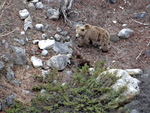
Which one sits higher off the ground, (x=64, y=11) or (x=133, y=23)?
(x=64, y=11)

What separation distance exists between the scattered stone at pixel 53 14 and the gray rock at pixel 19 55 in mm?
2457

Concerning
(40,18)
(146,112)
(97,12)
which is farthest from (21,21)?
(146,112)

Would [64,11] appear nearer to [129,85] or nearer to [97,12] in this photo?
[97,12]

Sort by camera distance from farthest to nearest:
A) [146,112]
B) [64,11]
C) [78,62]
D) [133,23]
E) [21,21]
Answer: [133,23] < [64,11] < [21,21] < [78,62] < [146,112]

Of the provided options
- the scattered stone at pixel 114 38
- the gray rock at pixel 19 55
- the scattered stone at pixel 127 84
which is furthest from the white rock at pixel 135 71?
the gray rock at pixel 19 55

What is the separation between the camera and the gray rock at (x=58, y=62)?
364 inches

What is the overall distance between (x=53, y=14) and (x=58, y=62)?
108 inches

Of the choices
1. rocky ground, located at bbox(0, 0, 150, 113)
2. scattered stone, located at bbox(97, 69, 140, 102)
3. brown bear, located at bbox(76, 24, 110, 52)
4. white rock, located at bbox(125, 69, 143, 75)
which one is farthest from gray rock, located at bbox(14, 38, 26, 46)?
white rock, located at bbox(125, 69, 143, 75)


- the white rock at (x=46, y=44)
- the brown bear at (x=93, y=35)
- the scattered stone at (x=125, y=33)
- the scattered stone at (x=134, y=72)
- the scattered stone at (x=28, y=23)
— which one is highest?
the scattered stone at (x=28, y=23)

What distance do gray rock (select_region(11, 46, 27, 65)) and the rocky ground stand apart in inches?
1.2

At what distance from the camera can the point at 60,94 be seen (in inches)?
318

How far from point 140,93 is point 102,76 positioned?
3.68 feet

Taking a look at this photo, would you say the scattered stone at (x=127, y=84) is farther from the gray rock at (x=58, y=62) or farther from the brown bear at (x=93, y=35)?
the brown bear at (x=93, y=35)

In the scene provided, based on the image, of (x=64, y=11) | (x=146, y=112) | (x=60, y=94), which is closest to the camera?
(x=146, y=112)
